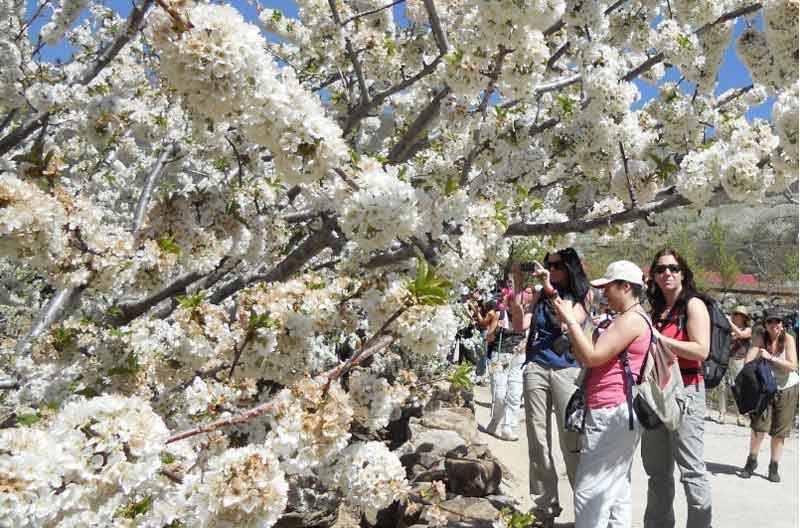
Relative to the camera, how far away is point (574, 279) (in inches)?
177

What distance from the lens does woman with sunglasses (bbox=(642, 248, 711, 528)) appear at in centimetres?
374

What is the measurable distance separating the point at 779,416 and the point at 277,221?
18.3ft

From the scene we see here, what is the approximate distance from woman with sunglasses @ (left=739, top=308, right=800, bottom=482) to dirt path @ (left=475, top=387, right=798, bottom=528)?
249mm

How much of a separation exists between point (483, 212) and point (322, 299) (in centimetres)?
82

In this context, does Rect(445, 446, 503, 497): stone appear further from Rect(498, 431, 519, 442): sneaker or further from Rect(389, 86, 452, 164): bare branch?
Rect(389, 86, 452, 164): bare branch

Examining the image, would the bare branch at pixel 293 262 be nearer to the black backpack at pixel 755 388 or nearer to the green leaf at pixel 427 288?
the green leaf at pixel 427 288

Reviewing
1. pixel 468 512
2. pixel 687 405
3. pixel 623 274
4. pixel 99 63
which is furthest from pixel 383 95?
pixel 468 512

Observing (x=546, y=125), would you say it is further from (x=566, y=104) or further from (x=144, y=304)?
(x=144, y=304)

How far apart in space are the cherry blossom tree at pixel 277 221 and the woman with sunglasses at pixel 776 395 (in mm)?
2930

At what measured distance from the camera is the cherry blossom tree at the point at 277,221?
163cm

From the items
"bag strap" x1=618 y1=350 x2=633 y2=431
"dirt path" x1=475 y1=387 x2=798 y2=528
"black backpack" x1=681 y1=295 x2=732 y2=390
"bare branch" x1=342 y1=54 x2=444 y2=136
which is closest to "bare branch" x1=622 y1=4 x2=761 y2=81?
"bare branch" x1=342 y1=54 x2=444 y2=136

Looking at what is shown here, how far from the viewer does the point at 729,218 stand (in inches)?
2036

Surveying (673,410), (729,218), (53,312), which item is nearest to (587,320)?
(673,410)

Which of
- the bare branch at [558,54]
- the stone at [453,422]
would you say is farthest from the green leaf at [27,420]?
the stone at [453,422]
